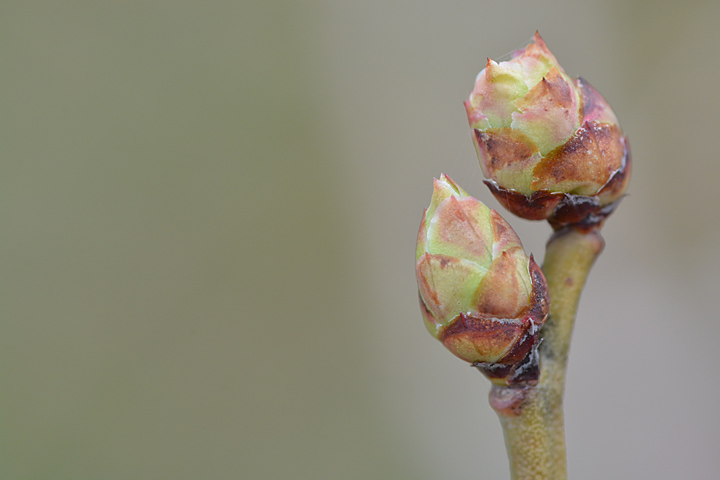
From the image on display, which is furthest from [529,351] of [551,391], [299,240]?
[299,240]

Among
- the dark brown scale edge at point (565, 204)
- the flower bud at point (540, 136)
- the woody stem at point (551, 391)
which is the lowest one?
the woody stem at point (551, 391)

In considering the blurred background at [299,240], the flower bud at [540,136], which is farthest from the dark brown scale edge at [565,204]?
the blurred background at [299,240]

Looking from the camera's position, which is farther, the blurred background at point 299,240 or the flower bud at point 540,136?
the blurred background at point 299,240

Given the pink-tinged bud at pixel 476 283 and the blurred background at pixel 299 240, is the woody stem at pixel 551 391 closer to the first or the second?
the pink-tinged bud at pixel 476 283

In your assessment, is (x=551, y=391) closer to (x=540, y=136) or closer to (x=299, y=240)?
(x=540, y=136)

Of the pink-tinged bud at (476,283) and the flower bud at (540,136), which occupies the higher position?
the flower bud at (540,136)

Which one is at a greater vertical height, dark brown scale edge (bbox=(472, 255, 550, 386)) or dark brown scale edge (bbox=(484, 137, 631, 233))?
dark brown scale edge (bbox=(484, 137, 631, 233))

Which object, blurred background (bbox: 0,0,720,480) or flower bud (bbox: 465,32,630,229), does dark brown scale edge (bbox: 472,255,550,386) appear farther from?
blurred background (bbox: 0,0,720,480)

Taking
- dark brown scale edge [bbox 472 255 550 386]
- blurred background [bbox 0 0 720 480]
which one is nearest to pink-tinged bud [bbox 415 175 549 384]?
dark brown scale edge [bbox 472 255 550 386]
